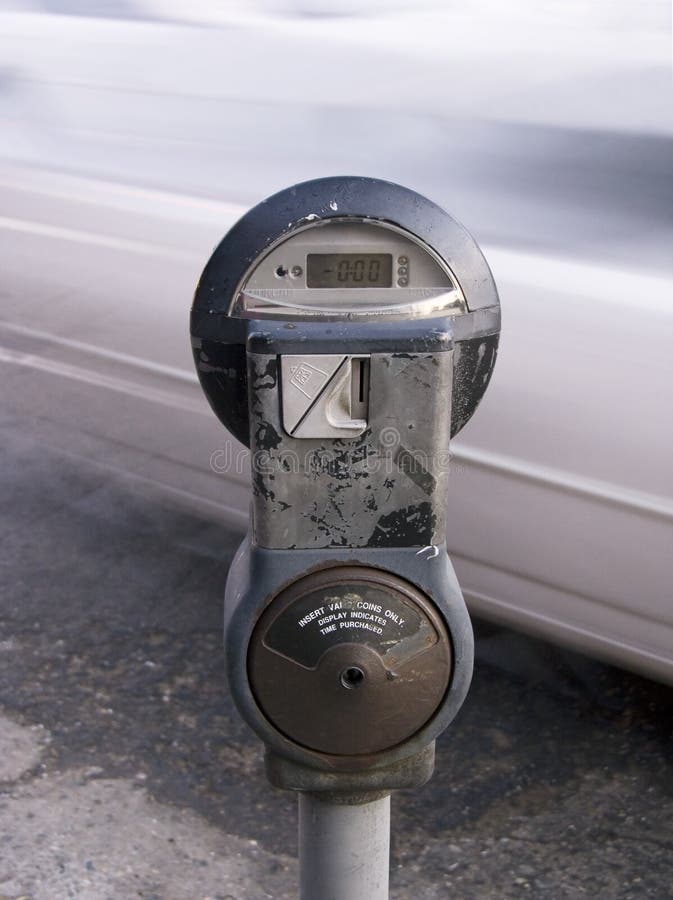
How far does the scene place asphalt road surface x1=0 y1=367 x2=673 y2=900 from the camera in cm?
257

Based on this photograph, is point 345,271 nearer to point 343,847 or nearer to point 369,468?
point 369,468

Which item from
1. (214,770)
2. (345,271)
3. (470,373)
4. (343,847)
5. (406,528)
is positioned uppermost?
(345,271)

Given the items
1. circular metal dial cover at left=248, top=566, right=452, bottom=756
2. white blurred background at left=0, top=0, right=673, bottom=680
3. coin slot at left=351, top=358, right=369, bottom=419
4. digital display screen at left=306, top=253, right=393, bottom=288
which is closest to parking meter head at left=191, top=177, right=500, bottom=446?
digital display screen at left=306, top=253, right=393, bottom=288

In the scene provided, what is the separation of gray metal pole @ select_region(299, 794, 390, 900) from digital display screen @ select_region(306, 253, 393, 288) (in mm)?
684

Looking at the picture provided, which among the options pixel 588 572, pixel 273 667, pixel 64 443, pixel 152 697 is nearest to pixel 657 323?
pixel 588 572

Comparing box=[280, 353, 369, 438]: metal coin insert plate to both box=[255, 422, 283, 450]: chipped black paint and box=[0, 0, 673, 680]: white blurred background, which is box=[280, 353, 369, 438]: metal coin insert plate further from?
box=[0, 0, 673, 680]: white blurred background

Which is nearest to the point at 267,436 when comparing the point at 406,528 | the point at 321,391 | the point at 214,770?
the point at 321,391

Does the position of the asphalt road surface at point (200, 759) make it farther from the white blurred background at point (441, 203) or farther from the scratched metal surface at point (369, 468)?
the scratched metal surface at point (369, 468)

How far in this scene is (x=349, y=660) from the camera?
146 centimetres

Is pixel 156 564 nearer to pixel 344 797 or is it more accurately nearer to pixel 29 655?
pixel 29 655

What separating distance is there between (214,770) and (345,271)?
1.66 metres

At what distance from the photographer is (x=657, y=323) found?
2.27 metres

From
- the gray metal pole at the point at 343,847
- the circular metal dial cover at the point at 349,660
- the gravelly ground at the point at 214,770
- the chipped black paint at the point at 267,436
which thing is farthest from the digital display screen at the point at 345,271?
the gravelly ground at the point at 214,770

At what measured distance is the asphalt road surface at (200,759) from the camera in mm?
2566
